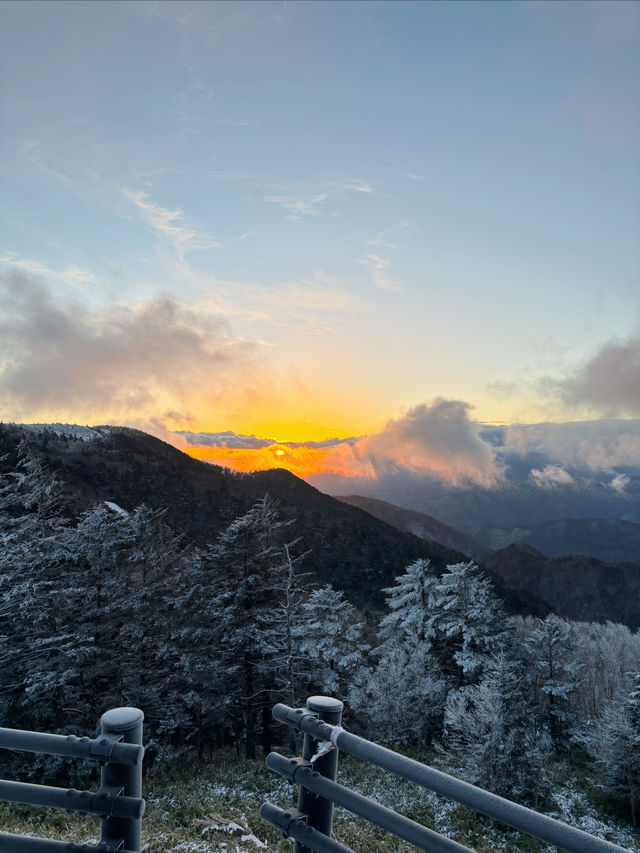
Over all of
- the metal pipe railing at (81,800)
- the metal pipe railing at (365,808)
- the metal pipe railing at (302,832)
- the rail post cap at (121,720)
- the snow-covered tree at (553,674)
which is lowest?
the snow-covered tree at (553,674)

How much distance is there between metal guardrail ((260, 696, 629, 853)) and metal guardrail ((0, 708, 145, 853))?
2.58ft

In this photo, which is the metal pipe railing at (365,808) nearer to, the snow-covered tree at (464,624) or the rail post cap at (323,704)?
the rail post cap at (323,704)

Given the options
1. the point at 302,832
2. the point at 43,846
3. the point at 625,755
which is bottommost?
the point at 625,755

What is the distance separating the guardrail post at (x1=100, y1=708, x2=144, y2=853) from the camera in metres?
2.68

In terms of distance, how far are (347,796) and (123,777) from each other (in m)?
1.30

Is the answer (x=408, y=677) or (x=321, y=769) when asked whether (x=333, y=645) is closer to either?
A: (x=408, y=677)

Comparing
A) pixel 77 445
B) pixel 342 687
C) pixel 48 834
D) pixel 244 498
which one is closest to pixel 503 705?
pixel 342 687

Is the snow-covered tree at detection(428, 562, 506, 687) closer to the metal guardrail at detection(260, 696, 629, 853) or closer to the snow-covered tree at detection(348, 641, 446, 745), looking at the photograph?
the snow-covered tree at detection(348, 641, 446, 745)

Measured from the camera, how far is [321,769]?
9.08ft

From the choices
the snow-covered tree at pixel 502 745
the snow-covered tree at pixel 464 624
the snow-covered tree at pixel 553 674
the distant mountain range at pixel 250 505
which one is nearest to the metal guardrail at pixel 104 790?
the snow-covered tree at pixel 502 745

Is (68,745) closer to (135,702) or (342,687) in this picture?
(135,702)

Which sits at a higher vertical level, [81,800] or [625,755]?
[81,800]

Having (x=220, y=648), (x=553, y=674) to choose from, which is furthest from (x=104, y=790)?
(x=553, y=674)

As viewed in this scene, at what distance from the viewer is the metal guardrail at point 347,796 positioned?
78.9 inches
